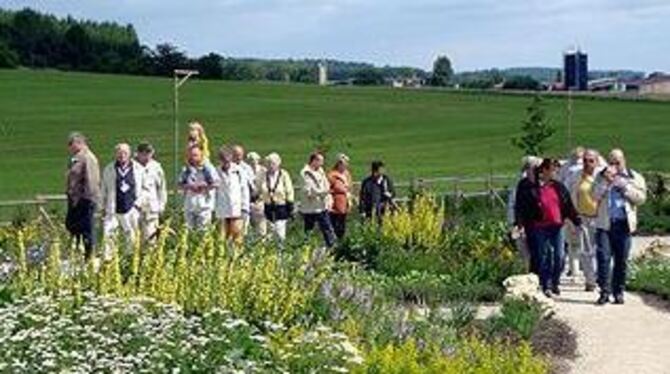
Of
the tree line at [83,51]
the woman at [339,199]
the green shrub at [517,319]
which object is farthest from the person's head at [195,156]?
the tree line at [83,51]

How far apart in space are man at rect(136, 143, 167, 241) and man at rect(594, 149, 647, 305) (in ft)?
16.8

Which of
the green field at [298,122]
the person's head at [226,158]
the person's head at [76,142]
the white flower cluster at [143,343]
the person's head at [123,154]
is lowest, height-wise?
the green field at [298,122]

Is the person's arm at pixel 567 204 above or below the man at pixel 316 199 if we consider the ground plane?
above

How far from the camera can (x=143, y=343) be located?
Answer: 994 centimetres

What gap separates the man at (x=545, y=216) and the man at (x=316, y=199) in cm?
444

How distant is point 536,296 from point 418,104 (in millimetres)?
75108

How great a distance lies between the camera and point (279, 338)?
34.0 feet

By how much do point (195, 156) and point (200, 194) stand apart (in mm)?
461

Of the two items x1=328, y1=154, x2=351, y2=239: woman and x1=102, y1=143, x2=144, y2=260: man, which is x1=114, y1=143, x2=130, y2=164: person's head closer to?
x1=102, y1=143, x2=144, y2=260: man

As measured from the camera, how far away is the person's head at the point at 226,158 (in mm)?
19000

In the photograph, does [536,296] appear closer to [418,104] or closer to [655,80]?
[418,104]

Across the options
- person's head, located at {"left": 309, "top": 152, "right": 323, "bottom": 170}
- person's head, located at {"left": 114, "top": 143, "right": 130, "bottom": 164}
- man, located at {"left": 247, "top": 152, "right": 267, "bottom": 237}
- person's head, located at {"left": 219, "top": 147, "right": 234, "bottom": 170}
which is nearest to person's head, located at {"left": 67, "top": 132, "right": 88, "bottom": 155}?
person's head, located at {"left": 114, "top": 143, "right": 130, "bottom": 164}

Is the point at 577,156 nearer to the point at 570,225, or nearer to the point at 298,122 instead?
the point at 570,225

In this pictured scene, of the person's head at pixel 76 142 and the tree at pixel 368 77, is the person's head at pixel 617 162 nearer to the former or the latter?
the person's head at pixel 76 142
